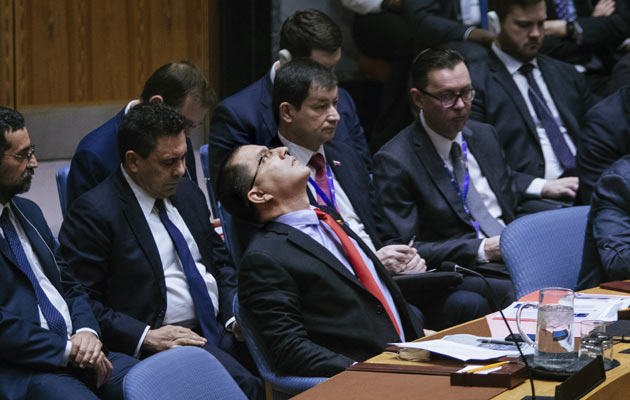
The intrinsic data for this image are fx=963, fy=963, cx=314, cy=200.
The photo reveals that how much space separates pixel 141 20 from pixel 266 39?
36.6 inches

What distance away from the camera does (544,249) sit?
3.42 meters

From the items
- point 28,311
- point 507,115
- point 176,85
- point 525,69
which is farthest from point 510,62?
point 28,311

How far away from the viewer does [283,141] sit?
3.87 metres

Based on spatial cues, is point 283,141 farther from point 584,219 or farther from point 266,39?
point 266,39

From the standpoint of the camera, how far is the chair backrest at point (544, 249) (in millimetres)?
3355

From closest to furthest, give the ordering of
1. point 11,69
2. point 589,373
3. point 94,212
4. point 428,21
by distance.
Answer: point 589,373, point 94,212, point 428,21, point 11,69

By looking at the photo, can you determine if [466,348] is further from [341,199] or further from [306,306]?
[341,199]

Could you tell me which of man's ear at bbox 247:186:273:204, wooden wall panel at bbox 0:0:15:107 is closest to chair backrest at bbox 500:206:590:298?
man's ear at bbox 247:186:273:204

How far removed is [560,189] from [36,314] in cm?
264

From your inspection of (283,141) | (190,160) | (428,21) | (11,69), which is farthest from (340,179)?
(11,69)

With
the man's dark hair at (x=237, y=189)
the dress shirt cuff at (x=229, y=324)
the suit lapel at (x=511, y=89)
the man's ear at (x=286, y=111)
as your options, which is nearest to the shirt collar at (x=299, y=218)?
the man's dark hair at (x=237, y=189)

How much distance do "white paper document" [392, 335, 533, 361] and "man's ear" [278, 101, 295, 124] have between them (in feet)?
5.34

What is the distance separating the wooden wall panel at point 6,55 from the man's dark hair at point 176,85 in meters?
2.23

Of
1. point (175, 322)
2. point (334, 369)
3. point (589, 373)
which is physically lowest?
point (175, 322)
